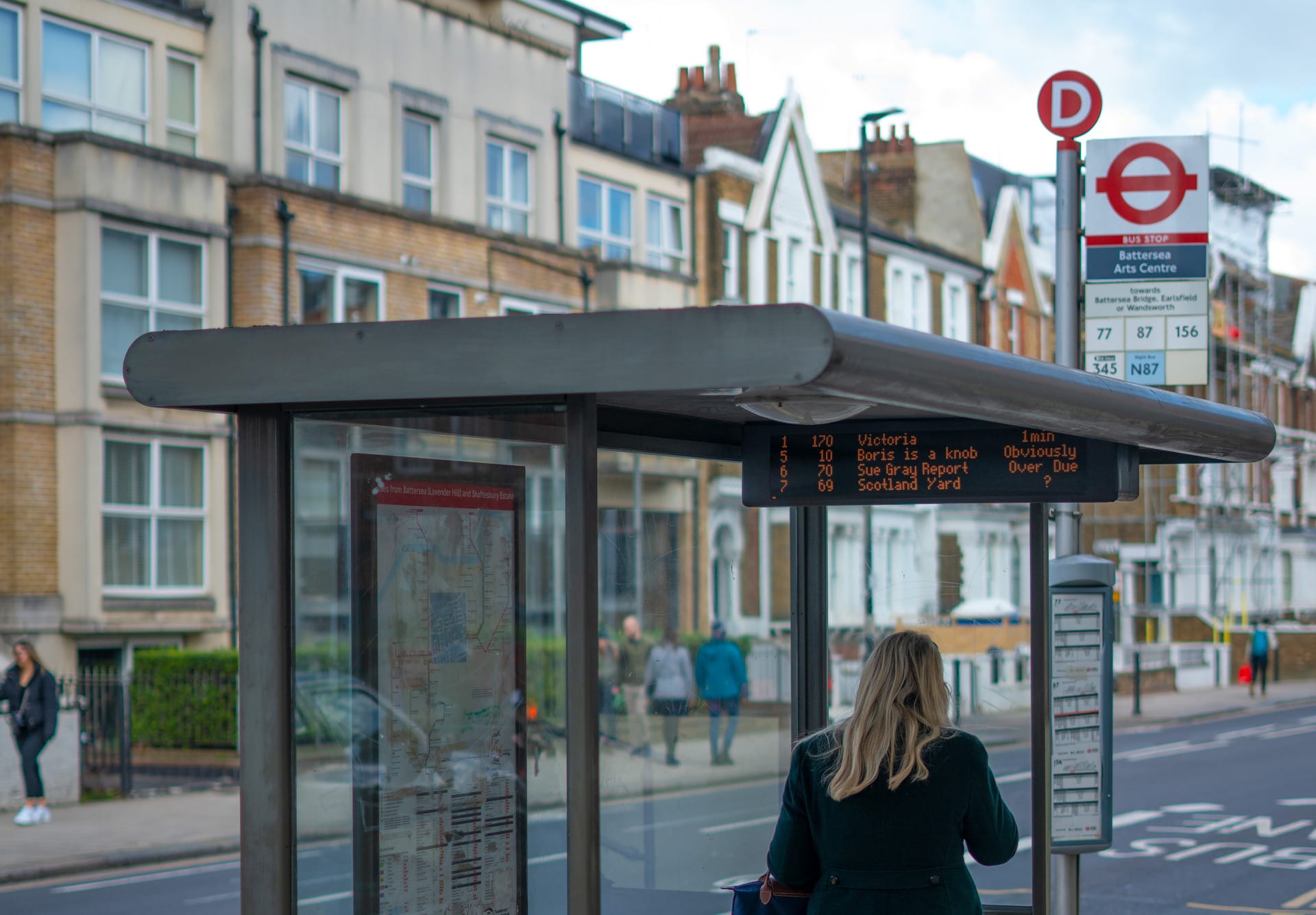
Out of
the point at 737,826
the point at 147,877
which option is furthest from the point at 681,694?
the point at 147,877

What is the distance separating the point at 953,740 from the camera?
398 centimetres

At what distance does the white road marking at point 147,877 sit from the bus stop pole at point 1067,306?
26.0 feet

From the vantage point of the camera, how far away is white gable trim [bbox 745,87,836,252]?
3778cm

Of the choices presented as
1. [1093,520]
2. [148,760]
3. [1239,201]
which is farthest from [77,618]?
[1239,201]

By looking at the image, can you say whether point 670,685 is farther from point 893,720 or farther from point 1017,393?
point 1017,393

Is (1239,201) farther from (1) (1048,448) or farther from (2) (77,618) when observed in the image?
(1) (1048,448)

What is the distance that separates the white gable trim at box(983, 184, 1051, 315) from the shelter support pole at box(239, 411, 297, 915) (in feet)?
152

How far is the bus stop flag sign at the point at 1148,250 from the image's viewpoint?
9.12 metres

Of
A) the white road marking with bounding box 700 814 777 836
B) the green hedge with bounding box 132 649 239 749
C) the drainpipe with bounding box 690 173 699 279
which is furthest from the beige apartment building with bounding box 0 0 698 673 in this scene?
the white road marking with bounding box 700 814 777 836

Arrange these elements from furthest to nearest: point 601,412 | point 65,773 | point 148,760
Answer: point 148,760 < point 65,773 < point 601,412

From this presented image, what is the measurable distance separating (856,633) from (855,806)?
1898 cm

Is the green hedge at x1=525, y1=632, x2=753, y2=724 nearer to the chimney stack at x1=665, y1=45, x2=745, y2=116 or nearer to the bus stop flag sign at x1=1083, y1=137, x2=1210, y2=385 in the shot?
the bus stop flag sign at x1=1083, y1=137, x2=1210, y2=385

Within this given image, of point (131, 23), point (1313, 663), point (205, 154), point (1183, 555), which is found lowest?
point (1313, 663)

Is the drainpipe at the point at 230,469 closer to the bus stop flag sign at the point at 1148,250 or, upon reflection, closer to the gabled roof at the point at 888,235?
the bus stop flag sign at the point at 1148,250
